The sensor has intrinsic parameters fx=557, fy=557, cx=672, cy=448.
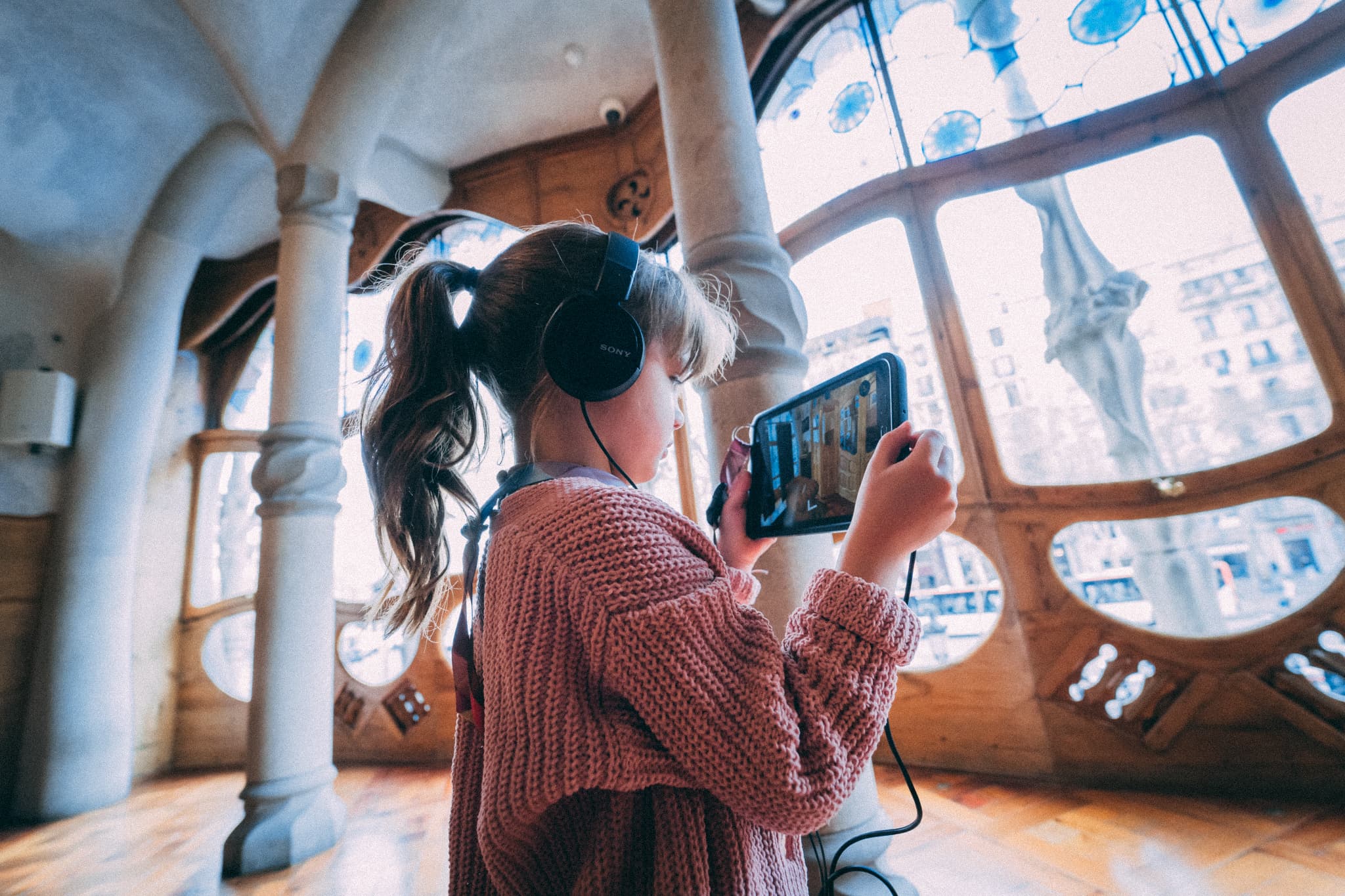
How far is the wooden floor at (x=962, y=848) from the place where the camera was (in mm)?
1242

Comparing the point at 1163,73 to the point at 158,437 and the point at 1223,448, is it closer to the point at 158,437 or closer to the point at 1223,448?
the point at 1223,448

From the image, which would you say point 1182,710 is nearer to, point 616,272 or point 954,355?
point 954,355

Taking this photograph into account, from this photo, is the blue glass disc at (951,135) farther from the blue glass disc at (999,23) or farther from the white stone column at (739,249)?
the white stone column at (739,249)

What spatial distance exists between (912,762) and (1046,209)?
2071mm

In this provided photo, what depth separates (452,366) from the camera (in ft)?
2.09

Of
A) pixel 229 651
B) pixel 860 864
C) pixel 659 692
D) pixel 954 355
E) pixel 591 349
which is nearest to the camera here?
pixel 659 692

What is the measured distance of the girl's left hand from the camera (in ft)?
2.36

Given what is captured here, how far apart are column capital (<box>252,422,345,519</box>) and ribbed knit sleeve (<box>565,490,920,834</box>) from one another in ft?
6.63

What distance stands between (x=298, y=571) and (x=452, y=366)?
1835 mm

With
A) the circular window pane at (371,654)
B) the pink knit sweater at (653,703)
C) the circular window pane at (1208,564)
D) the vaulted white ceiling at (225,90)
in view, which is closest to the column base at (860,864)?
the pink knit sweater at (653,703)

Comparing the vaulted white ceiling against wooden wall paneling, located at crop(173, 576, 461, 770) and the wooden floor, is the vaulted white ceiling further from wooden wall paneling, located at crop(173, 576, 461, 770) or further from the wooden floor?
the wooden floor

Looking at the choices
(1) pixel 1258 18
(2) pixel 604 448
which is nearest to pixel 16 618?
(2) pixel 604 448

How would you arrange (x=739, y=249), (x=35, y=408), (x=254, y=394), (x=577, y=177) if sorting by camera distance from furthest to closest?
(x=254, y=394)
(x=577, y=177)
(x=35, y=408)
(x=739, y=249)

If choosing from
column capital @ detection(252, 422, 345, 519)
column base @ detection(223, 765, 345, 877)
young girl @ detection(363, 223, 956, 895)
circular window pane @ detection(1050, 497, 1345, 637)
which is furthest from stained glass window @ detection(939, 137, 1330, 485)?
column base @ detection(223, 765, 345, 877)
